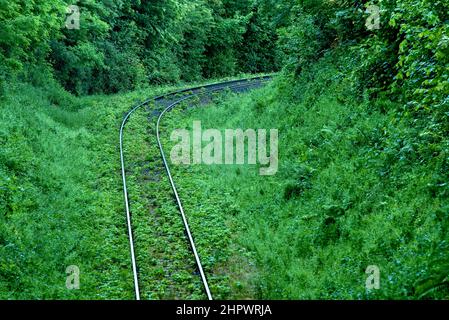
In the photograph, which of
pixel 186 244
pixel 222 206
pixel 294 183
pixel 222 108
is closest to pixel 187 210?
pixel 222 206

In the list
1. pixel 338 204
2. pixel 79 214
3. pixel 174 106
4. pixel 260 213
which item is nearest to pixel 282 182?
pixel 260 213

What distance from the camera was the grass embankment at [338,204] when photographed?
933 centimetres

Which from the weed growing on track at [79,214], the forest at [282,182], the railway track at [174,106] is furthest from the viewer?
the railway track at [174,106]

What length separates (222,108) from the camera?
90.0 feet

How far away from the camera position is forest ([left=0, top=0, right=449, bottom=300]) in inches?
398

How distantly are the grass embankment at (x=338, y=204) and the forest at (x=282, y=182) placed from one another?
0.13 feet

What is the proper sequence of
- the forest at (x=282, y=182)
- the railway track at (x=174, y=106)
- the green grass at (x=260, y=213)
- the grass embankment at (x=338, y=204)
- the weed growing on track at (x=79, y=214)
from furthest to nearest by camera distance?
1. the railway track at (x=174, y=106)
2. the weed growing on track at (x=79, y=214)
3. the forest at (x=282, y=182)
4. the green grass at (x=260, y=213)
5. the grass embankment at (x=338, y=204)

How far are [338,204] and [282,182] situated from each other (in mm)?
2935

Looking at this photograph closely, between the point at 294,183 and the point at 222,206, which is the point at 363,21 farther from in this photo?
the point at 222,206

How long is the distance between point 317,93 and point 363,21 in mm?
2952

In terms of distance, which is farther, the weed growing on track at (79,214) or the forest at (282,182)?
the weed growing on track at (79,214)

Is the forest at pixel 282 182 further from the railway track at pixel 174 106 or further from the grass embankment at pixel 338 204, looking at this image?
the railway track at pixel 174 106

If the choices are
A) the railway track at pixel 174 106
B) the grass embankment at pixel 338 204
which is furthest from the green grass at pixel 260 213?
the railway track at pixel 174 106

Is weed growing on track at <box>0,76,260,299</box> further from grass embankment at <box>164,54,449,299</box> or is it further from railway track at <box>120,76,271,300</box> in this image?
grass embankment at <box>164,54,449,299</box>
